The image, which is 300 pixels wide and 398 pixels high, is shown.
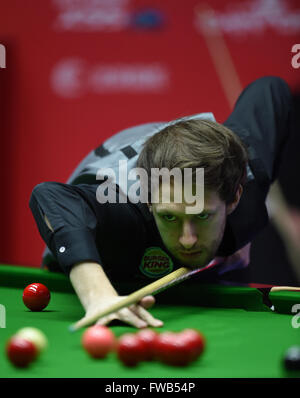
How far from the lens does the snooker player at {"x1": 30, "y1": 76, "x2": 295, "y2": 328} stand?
2.07 metres

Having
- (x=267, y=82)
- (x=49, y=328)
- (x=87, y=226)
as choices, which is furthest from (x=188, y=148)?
(x=267, y=82)

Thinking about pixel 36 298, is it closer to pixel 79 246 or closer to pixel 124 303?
pixel 79 246

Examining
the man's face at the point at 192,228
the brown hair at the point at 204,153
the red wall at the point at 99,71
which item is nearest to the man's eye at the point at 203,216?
the man's face at the point at 192,228

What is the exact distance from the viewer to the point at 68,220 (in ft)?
7.27

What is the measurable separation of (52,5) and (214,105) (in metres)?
1.83

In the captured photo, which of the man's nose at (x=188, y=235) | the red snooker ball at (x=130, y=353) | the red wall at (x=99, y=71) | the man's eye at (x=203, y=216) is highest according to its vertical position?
the red wall at (x=99, y=71)

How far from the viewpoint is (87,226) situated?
7.35 ft

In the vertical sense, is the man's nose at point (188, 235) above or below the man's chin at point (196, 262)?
above

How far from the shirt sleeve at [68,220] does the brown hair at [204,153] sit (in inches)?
11.5

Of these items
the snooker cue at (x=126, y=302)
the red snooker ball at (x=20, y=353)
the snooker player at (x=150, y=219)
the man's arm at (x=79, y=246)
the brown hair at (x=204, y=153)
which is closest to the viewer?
the red snooker ball at (x=20, y=353)

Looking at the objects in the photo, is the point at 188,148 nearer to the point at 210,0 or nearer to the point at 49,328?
A: the point at 49,328

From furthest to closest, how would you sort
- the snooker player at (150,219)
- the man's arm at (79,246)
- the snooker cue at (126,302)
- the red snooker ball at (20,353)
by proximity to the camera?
1. the snooker player at (150,219)
2. the man's arm at (79,246)
3. the snooker cue at (126,302)
4. the red snooker ball at (20,353)

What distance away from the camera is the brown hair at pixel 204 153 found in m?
2.24

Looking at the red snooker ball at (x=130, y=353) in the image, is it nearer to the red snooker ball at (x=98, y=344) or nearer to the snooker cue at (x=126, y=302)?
the red snooker ball at (x=98, y=344)
